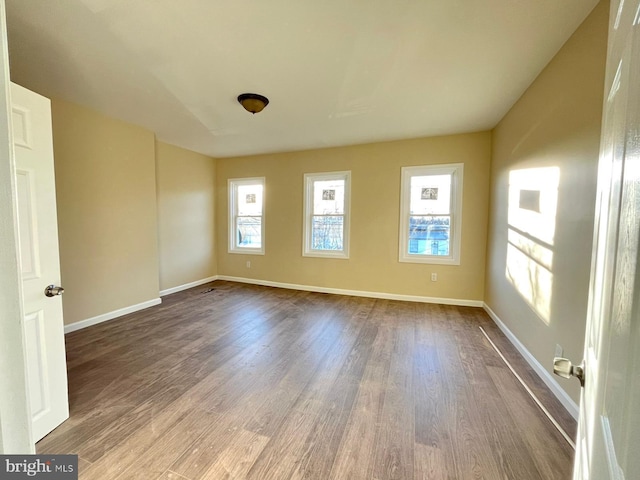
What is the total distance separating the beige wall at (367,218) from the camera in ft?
12.5

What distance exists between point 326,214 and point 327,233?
0.35m

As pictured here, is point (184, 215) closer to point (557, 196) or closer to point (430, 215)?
point (430, 215)

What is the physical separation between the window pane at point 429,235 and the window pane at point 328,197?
1281mm

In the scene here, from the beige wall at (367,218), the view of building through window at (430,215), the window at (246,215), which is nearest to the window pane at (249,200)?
the window at (246,215)

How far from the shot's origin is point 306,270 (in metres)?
4.82

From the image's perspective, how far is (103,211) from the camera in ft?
10.4

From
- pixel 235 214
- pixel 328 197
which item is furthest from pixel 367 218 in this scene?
pixel 235 214

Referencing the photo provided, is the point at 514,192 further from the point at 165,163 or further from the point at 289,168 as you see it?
the point at 165,163

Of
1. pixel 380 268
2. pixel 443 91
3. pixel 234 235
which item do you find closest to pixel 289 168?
pixel 234 235

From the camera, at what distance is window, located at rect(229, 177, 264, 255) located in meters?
5.21

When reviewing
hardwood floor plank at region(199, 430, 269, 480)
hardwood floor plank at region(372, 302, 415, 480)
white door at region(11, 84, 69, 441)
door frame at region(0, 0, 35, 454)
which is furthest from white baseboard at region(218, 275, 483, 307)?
door frame at region(0, 0, 35, 454)

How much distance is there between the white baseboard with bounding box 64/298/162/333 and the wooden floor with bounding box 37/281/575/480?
186 millimetres

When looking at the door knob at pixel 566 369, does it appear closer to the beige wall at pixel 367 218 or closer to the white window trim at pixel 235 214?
the beige wall at pixel 367 218

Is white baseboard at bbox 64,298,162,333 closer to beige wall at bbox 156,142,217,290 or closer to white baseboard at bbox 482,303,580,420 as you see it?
beige wall at bbox 156,142,217,290
